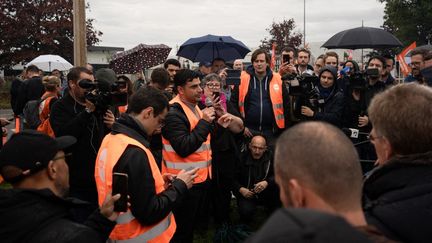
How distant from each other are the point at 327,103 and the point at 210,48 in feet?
10.8

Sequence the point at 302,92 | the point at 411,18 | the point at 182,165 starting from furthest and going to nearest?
the point at 411,18 < the point at 302,92 < the point at 182,165

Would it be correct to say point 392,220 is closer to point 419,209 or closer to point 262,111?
point 419,209

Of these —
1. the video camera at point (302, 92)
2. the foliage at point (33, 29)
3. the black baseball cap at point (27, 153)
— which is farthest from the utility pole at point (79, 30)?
the foliage at point (33, 29)

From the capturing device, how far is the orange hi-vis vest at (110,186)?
117 inches

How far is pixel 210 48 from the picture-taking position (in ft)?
28.1

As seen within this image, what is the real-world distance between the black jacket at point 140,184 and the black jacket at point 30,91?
6.06 m

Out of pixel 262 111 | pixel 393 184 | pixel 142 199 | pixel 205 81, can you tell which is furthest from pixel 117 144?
pixel 262 111

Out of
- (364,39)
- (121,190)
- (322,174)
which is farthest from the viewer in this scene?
(364,39)

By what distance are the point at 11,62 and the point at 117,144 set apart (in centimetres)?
3023

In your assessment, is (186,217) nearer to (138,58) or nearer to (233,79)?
(233,79)

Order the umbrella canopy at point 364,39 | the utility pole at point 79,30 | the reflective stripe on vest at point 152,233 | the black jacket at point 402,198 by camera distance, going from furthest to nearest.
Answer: the umbrella canopy at point 364,39
the utility pole at point 79,30
the reflective stripe on vest at point 152,233
the black jacket at point 402,198

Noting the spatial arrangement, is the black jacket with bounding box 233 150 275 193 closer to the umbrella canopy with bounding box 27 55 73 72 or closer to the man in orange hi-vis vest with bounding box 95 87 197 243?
the man in orange hi-vis vest with bounding box 95 87 197 243

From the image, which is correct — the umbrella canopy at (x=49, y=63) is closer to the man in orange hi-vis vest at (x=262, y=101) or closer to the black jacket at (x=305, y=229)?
the man in orange hi-vis vest at (x=262, y=101)

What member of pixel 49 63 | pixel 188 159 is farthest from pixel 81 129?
pixel 49 63
